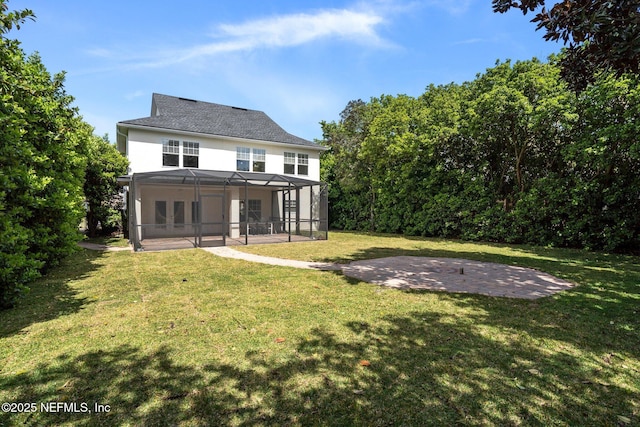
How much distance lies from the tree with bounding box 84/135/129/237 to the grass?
1113 cm

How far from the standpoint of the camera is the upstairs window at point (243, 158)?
61.2 feet

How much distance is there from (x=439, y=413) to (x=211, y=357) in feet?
7.48

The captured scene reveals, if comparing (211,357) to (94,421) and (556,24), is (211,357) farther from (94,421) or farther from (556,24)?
(556,24)

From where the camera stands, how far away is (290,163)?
20422mm

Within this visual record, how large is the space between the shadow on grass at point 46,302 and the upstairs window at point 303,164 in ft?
47.5

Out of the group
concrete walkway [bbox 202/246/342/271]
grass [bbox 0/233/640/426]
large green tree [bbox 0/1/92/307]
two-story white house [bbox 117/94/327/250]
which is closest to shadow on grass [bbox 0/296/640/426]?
grass [bbox 0/233/640/426]

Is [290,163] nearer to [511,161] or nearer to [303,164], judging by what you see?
[303,164]

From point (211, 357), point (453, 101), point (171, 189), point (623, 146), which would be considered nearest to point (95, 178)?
point (171, 189)

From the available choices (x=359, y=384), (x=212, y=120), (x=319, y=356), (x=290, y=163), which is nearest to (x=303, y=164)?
(x=290, y=163)

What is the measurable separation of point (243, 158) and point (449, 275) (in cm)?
1480

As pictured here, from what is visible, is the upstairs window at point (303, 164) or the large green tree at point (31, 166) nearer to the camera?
the large green tree at point (31, 166)

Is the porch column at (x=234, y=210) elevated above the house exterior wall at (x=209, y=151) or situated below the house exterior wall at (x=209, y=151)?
below

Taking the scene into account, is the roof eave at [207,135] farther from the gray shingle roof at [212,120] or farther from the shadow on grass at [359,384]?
the shadow on grass at [359,384]

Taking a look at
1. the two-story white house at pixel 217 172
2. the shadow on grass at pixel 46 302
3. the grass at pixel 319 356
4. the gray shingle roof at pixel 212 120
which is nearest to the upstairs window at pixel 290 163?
the two-story white house at pixel 217 172
